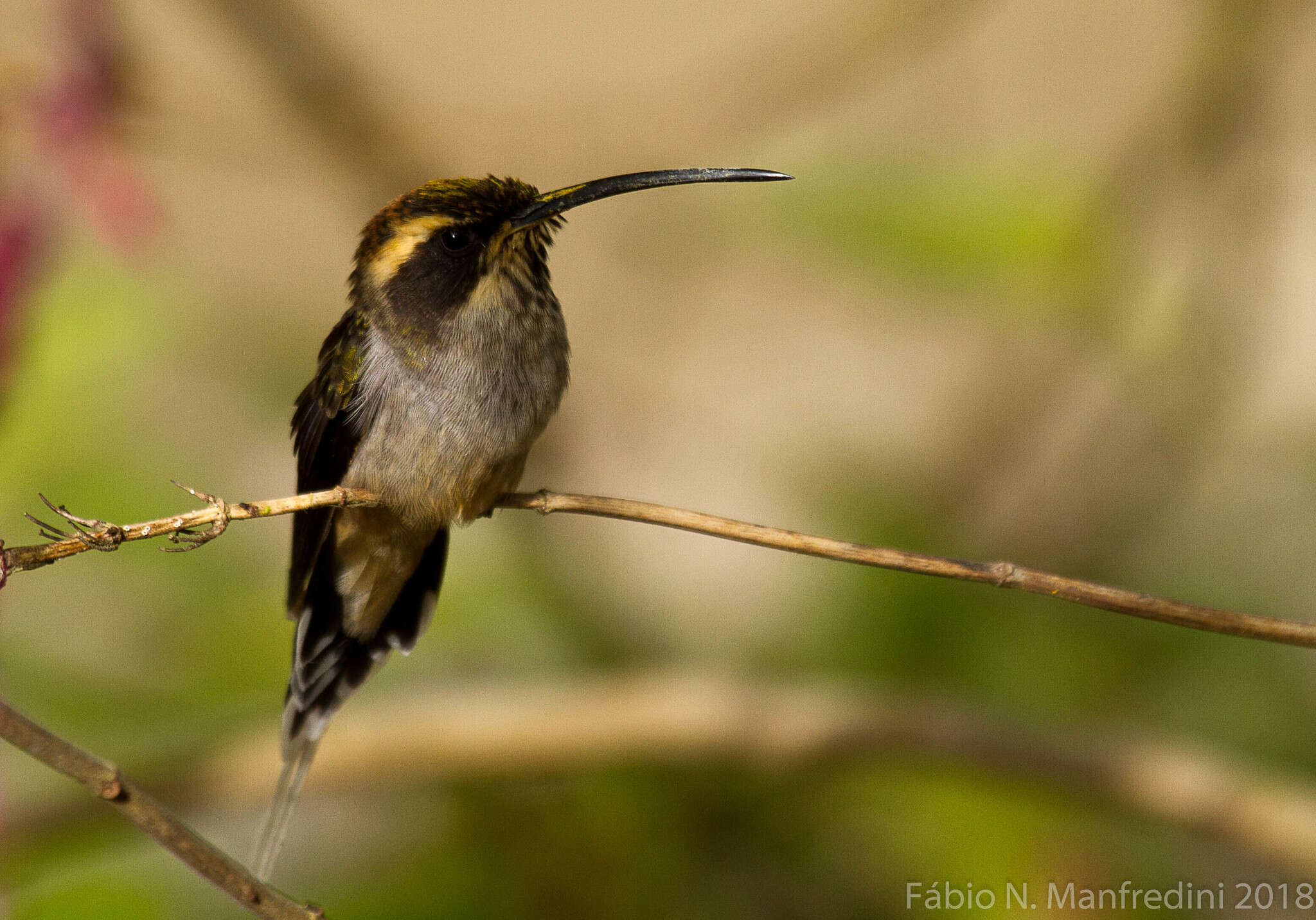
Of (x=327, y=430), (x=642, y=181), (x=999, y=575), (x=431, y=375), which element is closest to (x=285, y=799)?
(x=327, y=430)

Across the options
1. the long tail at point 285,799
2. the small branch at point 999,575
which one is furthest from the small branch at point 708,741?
the small branch at point 999,575

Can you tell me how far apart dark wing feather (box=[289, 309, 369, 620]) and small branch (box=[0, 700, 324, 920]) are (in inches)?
26.1

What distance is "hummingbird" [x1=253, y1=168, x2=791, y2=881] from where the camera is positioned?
153 cm

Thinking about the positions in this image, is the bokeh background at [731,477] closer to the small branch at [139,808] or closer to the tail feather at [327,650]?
the tail feather at [327,650]

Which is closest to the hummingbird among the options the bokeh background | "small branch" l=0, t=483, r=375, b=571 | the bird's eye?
the bird's eye

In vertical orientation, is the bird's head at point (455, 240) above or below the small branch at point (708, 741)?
above

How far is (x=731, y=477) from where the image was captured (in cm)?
400

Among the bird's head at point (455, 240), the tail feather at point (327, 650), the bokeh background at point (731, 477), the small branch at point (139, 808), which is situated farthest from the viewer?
the bokeh background at point (731, 477)

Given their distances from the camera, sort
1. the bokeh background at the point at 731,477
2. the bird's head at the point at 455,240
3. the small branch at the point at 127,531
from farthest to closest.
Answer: the bokeh background at the point at 731,477, the bird's head at the point at 455,240, the small branch at the point at 127,531

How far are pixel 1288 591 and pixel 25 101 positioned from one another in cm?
280

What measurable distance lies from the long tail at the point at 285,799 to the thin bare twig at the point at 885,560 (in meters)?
0.60

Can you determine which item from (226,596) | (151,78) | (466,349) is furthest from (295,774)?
(151,78)

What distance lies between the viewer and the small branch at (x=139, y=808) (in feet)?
2.86

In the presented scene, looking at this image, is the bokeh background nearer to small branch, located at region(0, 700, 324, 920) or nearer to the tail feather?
the tail feather
